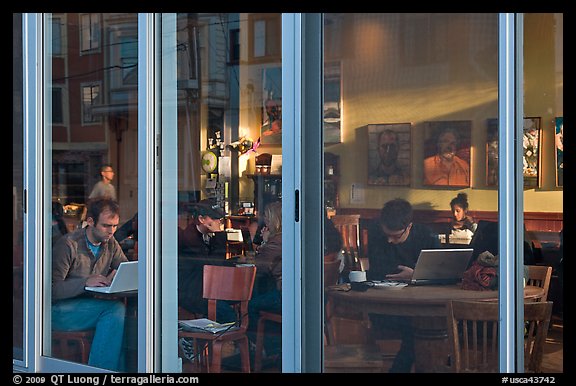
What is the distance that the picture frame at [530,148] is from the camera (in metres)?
3.68

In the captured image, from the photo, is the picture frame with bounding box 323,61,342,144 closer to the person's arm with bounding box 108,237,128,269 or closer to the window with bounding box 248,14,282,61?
the window with bounding box 248,14,282,61

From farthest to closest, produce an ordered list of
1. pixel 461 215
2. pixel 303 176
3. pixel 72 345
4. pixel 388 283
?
pixel 72 345
pixel 303 176
pixel 388 283
pixel 461 215

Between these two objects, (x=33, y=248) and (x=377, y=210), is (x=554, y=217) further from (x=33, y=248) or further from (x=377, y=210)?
(x=33, y=248)

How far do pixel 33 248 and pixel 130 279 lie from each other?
111 cm

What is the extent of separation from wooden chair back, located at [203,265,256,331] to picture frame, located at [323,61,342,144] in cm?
92

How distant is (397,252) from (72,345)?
271cm

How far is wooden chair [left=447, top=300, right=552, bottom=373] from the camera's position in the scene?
12.2ft

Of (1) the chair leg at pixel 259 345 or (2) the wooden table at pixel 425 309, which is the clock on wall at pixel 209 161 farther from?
(2) the wooden table at pixel 425 309

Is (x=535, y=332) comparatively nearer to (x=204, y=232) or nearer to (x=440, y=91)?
(x=440, y=91)

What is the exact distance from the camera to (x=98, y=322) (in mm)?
5332

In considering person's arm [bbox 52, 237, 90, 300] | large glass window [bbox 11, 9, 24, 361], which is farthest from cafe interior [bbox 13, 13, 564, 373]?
large glass window [bbox 11, 9, 24, 361]

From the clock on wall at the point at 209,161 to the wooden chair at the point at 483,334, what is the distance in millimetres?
1629

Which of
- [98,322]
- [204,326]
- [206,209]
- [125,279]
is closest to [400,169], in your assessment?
[206,209]
